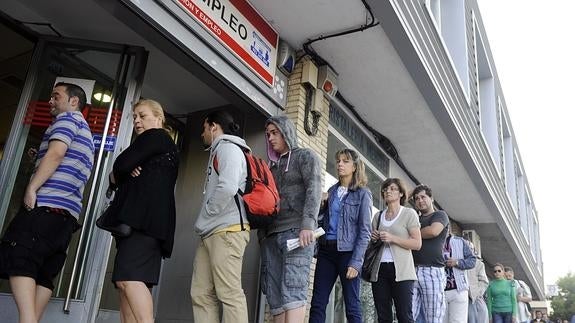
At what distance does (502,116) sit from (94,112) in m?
13.9

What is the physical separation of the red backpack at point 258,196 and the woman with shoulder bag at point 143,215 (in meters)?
0.41

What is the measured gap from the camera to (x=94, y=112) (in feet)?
13.6

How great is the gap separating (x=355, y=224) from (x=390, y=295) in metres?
0.79

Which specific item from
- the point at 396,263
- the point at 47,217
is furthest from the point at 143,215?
the point at 396,263

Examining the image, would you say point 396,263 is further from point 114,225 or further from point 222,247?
point 114,225

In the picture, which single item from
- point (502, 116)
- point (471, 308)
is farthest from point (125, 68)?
point (502, 116)

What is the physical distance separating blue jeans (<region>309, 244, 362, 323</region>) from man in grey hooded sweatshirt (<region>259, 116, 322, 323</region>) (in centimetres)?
48

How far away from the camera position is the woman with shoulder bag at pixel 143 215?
8.68ft

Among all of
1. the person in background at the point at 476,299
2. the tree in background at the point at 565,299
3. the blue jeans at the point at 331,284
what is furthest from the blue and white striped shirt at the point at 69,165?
the tree in background at the point at 565,299

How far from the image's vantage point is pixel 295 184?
345cm

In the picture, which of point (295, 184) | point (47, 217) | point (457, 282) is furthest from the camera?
point (457, 282)

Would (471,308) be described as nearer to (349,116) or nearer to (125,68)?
(349,116)

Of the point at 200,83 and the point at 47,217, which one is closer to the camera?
the point at 47,217

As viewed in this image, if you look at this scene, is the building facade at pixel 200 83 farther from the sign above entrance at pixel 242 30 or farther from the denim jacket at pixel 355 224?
the denim jacket at pixel 355 224
